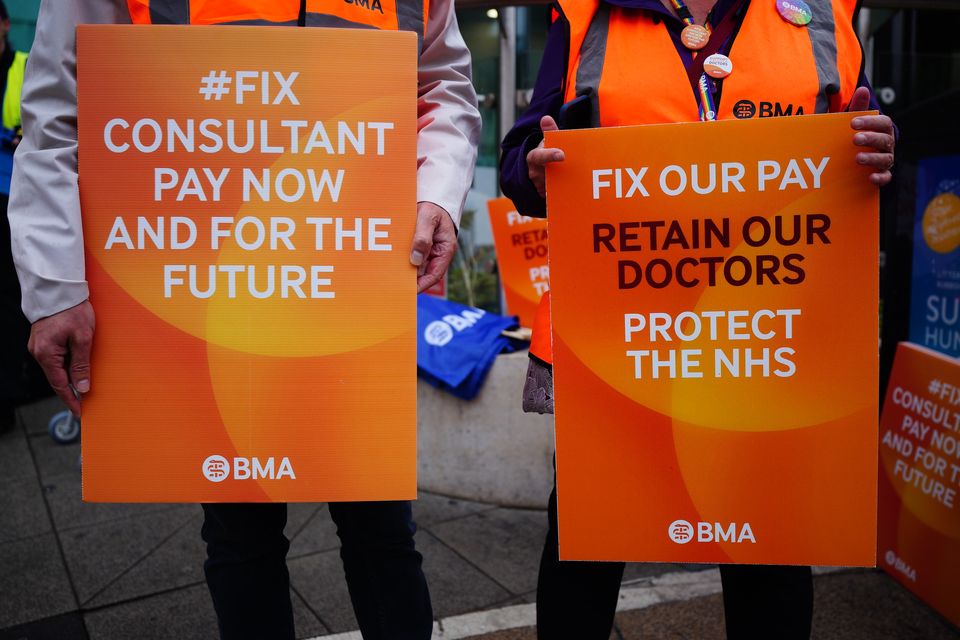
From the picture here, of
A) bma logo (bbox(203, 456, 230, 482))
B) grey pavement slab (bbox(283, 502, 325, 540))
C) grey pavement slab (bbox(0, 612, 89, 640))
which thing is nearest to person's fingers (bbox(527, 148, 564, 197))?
bma logo (bbox(203, 456, 230, 482))

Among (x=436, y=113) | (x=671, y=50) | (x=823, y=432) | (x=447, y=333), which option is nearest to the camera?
(x=823, y=432)

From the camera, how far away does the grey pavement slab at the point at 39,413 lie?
4621 millimetres

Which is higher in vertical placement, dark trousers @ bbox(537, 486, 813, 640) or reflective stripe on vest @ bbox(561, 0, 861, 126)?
reflective stripe on vest @ bbox(561, 0, 861, 126)

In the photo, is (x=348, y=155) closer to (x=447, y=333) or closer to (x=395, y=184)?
(x=395, y=184)

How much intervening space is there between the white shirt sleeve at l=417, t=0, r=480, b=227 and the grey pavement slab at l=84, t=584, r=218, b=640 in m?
1.68

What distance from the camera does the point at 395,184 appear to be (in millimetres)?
1497

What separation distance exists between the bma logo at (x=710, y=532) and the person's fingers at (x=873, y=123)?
2.48 ft

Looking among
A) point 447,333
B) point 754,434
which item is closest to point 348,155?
point 754,434

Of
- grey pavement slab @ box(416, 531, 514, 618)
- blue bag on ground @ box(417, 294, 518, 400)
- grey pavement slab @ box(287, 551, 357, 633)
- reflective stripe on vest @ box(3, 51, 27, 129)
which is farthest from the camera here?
reflective stripe on vest @ box(3, 51, 27, 129)

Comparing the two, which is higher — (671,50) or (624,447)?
(671,50)

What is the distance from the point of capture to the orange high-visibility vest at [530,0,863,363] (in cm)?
157

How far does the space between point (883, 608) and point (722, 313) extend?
66.5 inches

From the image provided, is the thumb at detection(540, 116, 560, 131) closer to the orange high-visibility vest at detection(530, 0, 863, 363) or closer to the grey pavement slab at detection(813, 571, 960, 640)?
the orange high-visibility vest at detection(530, 0, 863, 363)

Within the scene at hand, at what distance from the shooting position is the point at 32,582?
9.14 ft
